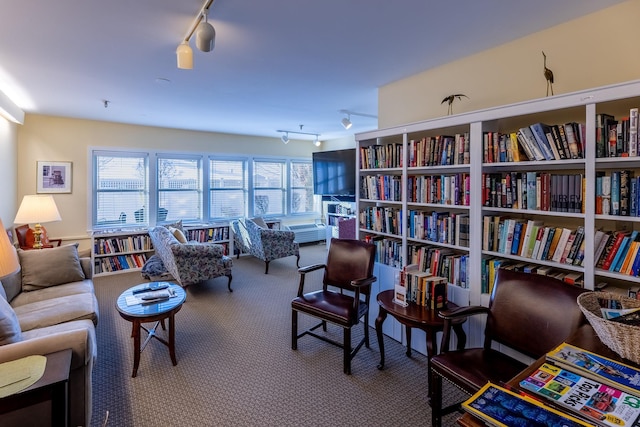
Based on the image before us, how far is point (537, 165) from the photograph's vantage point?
2221 mm

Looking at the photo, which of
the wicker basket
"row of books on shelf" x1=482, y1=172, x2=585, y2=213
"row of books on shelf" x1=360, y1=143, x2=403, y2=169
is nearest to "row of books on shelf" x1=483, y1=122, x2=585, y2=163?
"row of books on shelf" x1=482, y1=172, x2=585, y2=213

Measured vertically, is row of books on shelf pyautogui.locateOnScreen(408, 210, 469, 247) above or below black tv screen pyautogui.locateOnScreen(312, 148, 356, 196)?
below

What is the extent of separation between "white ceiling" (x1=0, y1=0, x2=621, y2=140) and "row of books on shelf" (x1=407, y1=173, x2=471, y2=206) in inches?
33.1

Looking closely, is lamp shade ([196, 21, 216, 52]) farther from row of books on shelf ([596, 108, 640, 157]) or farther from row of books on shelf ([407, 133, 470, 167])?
row of books on shelf ([596, 108, 640, 157])

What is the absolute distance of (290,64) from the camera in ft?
9.58

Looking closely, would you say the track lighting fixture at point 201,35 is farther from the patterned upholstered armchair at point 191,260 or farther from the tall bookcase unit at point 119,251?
the tall bookcase unit at point 119,251

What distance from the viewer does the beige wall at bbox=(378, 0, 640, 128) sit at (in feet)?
6.43

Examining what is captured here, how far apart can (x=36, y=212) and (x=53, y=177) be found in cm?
128

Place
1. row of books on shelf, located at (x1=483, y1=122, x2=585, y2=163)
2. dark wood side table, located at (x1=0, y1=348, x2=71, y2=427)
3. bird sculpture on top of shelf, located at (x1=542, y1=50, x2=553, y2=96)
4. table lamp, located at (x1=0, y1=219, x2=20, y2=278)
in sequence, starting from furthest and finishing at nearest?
bird sculpture on top of shelf, located at (x1=542, y1=50, x2=553, y2=96) < row of books on shelf, located at (x1=483, y1=122, x2=585, y2=163) < table lamp, located at (x1=0, y1=219, x2=20, y2=278) < dark wood side table, located at (x1=0, y1=348, x2=71, y2=427)

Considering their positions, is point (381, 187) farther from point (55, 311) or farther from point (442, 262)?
point (55, 311)

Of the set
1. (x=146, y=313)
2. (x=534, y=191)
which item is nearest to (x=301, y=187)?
(x=146, y=313)

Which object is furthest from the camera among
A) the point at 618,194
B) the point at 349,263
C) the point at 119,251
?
the point at 119,251

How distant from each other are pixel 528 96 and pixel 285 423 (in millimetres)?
2749

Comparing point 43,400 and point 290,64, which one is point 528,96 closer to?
point 290,64
